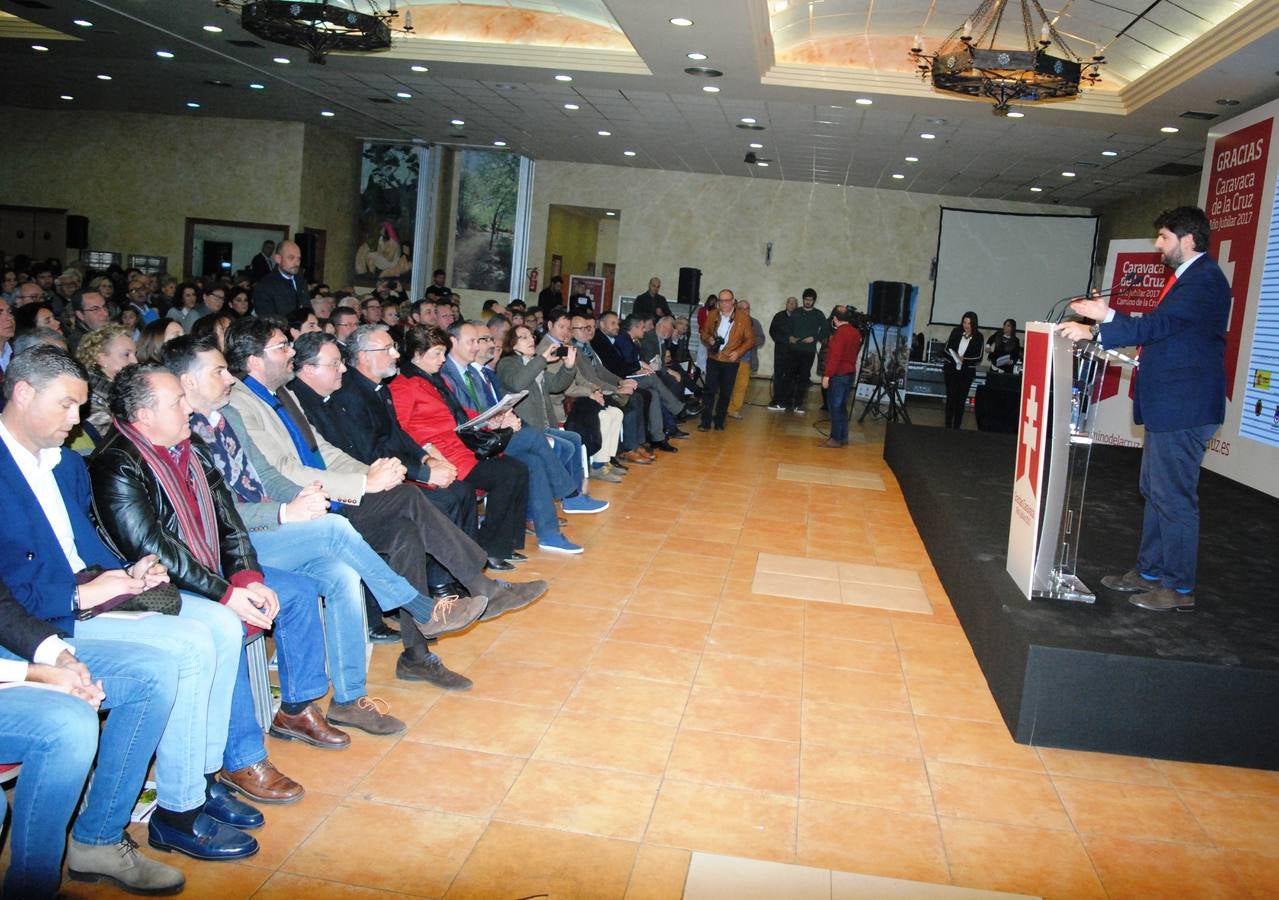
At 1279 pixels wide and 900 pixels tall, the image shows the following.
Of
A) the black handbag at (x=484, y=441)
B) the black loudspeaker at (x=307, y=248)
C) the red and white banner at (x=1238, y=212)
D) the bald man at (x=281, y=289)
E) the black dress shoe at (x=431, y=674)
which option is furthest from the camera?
the black loudspeaker at (x=307, y=248)

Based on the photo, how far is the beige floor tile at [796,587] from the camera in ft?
16.9

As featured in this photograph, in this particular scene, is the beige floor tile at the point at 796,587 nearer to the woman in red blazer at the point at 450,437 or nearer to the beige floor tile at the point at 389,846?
the woman in red blazer at the point at 450,437

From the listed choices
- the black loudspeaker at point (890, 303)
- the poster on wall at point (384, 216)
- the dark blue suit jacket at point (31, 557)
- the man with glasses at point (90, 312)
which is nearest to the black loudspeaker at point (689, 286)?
the black loudspeaker at point (890, 303)

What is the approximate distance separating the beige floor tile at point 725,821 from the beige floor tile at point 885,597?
221 cm

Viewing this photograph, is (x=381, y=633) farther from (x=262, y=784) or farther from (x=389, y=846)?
(x=389, y=846)

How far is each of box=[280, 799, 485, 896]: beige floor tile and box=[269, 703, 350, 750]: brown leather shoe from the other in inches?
13.6

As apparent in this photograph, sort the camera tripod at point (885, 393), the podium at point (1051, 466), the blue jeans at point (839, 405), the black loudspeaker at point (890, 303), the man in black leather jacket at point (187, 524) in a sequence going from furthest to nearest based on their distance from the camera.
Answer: the black loudspeaker at point (890, 303), the camera tripod at point (885, 393), the blue jeans at point (839, 405), the podium at point (1051, 466), the man in black leather jacket at point (187, 524)

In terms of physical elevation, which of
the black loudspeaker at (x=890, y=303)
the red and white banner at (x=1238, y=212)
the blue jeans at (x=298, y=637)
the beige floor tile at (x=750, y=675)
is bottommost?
the beige floor tile at (x=750, y=675)

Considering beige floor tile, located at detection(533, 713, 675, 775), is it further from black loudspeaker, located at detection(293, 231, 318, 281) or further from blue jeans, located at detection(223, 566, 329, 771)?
black loudspeaker, located at detection(293, 231, 318, 281)

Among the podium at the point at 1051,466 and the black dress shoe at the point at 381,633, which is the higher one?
the podium at the point at 1051,466

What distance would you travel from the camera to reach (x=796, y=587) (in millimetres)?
5289

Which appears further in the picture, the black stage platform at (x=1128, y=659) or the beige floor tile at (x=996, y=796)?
the black stage platform at (x=1128, y=659)

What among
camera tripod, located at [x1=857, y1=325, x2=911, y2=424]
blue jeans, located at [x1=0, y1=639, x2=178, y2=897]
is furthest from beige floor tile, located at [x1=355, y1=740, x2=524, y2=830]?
camera tripod, located at [x1=857, y1=325, x2=911, y2=424]

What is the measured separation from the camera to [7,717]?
6.77 ft
